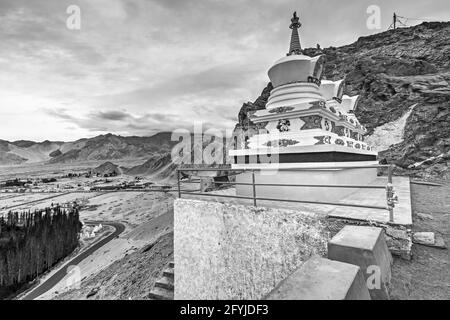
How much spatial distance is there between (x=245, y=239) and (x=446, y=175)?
17.4 m

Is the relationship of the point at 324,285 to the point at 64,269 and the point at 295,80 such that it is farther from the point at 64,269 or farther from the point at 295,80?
the point at 64,269

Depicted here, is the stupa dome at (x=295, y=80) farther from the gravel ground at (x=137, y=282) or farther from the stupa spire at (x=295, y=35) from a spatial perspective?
the gravel ground at (x=137, y=282)

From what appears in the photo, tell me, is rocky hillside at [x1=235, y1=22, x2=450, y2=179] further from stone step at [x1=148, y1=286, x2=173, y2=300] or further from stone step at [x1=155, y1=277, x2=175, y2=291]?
stone step at [x1=148, y1=286, x2=173, y2=300]

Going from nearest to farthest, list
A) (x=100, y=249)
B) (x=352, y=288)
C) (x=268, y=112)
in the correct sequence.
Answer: (x=352, y=288)
(x=268, y=112)
(x=100, y=249)

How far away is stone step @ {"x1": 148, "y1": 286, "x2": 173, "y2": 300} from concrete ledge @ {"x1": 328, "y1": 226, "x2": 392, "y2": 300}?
5.30m

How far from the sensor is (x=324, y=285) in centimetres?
198

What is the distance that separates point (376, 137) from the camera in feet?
64.5

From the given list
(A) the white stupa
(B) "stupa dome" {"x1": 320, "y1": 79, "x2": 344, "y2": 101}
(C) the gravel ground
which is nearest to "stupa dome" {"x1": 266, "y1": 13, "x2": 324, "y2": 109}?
(A) the white stupa

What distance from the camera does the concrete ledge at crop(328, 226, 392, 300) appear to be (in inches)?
96.2

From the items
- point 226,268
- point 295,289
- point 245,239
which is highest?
point 295,289

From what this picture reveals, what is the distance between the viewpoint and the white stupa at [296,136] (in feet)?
18.6

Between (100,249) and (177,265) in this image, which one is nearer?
(177,265)

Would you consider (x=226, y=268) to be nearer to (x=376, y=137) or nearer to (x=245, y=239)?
(x=245, y=239)

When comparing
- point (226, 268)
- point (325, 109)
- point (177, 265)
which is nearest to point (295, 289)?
point (226, 268)
